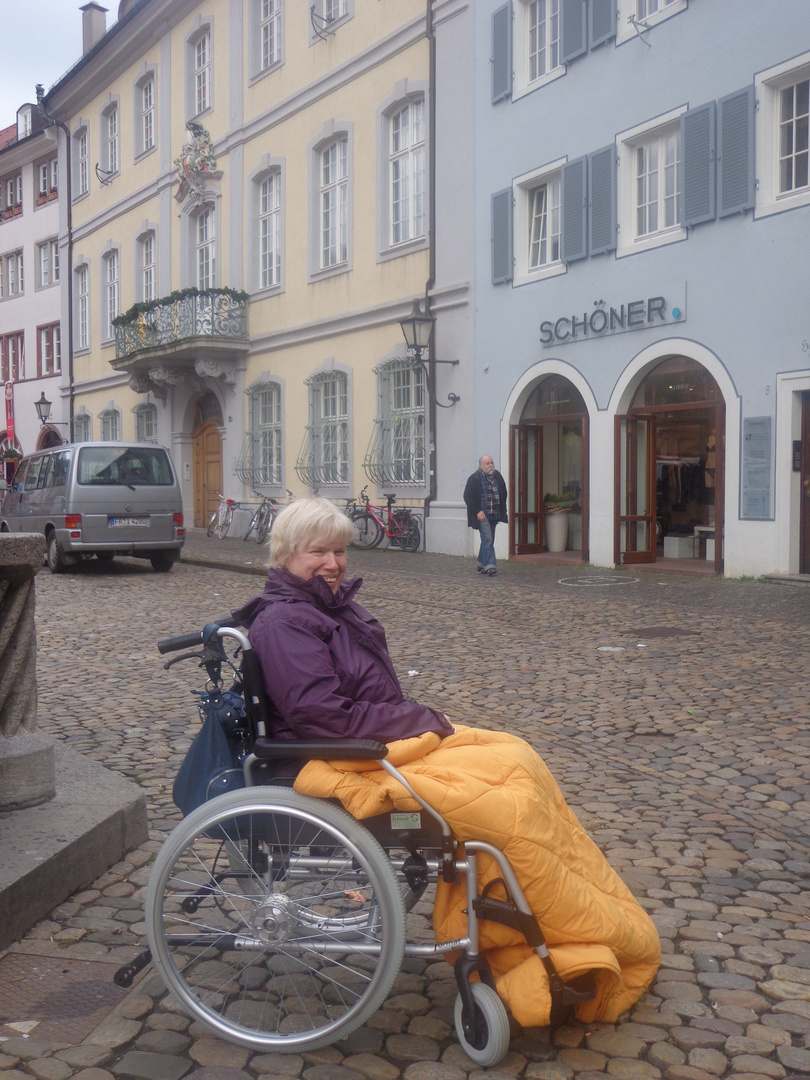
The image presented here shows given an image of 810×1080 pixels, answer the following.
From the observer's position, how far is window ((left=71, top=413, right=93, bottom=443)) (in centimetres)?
3206

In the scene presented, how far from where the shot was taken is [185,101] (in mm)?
25781

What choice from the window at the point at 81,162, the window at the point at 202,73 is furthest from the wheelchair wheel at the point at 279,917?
the window at the point at 81,162

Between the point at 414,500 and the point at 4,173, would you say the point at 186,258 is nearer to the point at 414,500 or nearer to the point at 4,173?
the point at 414,500

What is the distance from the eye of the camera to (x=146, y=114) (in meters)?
28.0

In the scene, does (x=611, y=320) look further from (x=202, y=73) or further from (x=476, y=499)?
(x=202, y=73)

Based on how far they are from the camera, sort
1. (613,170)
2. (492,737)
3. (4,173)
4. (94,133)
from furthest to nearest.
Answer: (4,173)
(94,133)
(613,170)
(492,737)

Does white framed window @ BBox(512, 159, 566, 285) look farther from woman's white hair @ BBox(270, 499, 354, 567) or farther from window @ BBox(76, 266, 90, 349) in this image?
window @ BBox(76, 266, 90, 349)

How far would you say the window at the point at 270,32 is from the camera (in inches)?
885

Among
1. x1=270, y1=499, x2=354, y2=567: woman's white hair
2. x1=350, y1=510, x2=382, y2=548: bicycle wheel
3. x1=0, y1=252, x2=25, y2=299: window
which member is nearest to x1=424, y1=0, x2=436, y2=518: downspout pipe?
x1=350, y1=510, x2=382, y2=548: bicycle wheel

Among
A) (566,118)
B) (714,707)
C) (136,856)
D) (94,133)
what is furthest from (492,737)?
(94,133)

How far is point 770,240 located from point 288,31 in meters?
13.2

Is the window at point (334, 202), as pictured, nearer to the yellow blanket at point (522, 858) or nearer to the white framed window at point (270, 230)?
the white framed window at point (270, 230)

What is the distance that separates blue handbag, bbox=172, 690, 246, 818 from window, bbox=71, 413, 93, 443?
30.5 meters

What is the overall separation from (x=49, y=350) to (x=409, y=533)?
21.6 m
